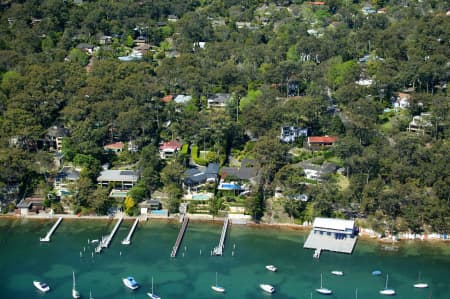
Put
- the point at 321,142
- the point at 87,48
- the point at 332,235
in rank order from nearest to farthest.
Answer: the point at 332,235, the point at 321,142, the point at 87,48

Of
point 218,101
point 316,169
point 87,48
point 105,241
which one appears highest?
point 87,48

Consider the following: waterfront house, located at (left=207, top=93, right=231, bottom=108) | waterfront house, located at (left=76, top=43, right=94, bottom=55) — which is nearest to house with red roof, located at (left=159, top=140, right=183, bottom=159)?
waterfront house, located at (left=207, top=93, right=231, bottom=108)

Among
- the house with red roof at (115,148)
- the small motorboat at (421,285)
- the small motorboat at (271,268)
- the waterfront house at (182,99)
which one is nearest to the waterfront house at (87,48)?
the waterfront house at (182,99)

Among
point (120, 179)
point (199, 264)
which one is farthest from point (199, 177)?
point (199, 264)

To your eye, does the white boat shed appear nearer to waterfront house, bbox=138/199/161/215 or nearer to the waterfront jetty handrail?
waterfront house, bbox=138/199/161/215

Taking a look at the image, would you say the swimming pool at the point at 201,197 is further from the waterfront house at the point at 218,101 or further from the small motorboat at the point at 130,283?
the waterfront house at the point at 218,101

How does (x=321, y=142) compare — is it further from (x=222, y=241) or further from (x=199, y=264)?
(x=199, y=264)
